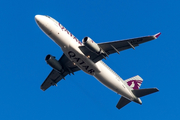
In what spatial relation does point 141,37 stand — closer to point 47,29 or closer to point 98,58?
point 98,58

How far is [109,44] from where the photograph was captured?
117ft

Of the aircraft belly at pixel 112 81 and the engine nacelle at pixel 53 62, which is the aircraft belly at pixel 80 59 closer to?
the aircraft belly at pixel 112 81

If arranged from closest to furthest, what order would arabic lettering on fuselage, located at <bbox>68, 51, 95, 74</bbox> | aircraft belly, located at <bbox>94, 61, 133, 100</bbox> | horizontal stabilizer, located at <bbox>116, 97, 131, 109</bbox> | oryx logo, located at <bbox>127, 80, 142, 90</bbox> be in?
arabic lettering on fuselage, located at <bbox>68, 51, 95, 74</bbox>
aircraft belly, located at <bbox>94, 61, 133, 100</bbox>
horizontal stabilizer, located at <bbox>116, 97, 131, 109</bbox>
oryx logo, located at <bbox>127, 80, 142, 90</bbox>

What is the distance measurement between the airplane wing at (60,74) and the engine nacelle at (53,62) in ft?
4.00

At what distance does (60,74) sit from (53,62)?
3.98 meters

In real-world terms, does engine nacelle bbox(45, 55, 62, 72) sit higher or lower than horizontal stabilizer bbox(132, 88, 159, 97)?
higher

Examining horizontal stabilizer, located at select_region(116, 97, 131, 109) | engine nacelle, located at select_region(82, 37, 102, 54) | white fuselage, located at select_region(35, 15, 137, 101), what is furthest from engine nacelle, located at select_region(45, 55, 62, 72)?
horizontal stabilizer, located at select_region(116, 97, 131, 109)

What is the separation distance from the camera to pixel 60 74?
43500mm

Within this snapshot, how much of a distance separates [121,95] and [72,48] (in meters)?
12.0

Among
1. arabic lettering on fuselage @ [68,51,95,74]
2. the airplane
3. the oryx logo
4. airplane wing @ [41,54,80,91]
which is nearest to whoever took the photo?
the airplane

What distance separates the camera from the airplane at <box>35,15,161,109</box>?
115 feet

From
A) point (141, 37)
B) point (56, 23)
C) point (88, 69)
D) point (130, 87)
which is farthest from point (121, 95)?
point (56, 23)

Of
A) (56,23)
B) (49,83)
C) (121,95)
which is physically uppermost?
(56,23)

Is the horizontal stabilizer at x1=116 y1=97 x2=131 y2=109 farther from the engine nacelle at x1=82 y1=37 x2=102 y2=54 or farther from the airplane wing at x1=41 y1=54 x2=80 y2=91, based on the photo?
the engine nacelle at x1=82 y1=37 x2=102 y2=54
